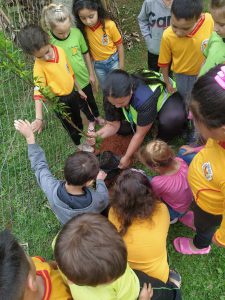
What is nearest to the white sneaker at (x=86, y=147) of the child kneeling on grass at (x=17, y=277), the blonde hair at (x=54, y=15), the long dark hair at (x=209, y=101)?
the blonde hair at (x=54, y=15)

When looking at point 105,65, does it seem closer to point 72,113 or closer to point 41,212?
point 72,113

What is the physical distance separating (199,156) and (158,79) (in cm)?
133

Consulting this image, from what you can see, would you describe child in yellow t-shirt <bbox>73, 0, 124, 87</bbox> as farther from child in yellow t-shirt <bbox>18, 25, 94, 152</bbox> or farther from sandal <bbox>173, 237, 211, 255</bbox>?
sandal <bbox>173, 237, 211, 255</bbox>

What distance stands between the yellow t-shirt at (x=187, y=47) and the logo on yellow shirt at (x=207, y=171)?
1517 millimetres

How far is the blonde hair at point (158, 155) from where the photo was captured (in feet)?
Result: 7.72

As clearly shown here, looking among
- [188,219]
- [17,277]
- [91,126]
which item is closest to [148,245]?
[188,219]

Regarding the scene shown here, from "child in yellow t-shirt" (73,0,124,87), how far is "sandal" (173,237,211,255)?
2001mm

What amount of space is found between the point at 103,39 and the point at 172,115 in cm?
110

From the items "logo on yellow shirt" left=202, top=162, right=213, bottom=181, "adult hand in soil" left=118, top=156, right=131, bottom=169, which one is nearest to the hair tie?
"logo on yellow shirt" left=202, top=162, right=213, bottom=181

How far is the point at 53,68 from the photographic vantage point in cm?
298

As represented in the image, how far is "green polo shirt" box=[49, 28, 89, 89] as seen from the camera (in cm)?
326

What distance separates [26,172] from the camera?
3264 millimetres

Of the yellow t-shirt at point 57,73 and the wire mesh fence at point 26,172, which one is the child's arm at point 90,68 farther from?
the wire mesh fence at point 26,172

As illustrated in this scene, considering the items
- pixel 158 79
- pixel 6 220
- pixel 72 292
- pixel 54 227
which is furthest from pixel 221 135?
pixel 6 220
